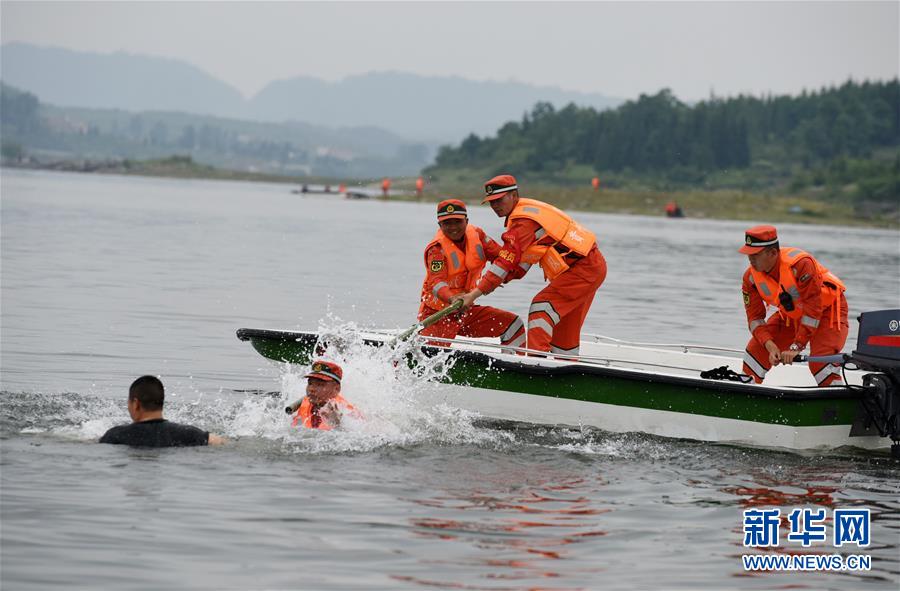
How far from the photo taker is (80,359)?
51.4 feet

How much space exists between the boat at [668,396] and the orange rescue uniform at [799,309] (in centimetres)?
37

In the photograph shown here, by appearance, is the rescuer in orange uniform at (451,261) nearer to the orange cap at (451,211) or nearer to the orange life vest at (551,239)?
the orange cap at (451,211)

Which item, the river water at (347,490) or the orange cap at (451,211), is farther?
the orange cap at (451,211)

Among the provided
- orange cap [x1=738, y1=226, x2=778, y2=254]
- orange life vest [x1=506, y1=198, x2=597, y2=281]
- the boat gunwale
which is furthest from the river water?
orange cap [x1=738, y1=226, x2=778, y2=254]

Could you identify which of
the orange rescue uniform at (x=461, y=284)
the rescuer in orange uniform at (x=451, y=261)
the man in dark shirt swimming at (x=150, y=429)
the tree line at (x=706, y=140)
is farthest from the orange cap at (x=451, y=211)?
the tree line at (x=706, y=140)

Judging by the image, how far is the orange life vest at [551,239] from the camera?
12.3 metres

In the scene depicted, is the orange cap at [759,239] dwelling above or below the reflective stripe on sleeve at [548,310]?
above

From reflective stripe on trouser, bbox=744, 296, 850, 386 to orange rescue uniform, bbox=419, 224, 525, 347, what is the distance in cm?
227

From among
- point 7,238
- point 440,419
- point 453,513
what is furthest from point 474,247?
point 7,238

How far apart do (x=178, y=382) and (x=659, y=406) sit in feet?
18.1

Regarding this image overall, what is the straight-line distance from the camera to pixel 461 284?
1263cm

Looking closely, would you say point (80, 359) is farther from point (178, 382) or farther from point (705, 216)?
point (705, 216)

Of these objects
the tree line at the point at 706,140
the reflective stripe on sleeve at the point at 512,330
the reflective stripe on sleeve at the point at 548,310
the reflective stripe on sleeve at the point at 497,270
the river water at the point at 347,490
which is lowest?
the river water at the point at 347,490

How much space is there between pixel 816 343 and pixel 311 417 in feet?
15.3
